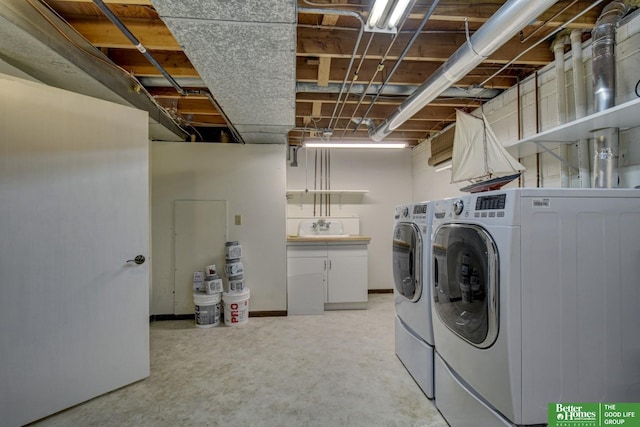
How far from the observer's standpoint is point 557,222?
51.7 inches

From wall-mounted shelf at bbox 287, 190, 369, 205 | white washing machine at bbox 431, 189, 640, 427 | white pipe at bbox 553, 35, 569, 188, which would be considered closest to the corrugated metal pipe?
white pipe at bbox 553, 35, 569, 188

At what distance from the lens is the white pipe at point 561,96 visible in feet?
7.09

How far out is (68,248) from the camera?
2064mm

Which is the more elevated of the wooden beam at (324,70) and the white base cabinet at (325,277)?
the wooden beam at (324,70)

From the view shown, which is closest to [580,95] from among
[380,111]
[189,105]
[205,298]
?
[380,111]

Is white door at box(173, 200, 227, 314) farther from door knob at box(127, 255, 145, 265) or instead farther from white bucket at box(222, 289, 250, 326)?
door knob at box(127, 255, 145, 265)

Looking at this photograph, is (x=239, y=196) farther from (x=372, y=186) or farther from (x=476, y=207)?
(x=476, y=207)

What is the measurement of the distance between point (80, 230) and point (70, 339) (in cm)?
78

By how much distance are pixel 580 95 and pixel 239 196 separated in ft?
11.5

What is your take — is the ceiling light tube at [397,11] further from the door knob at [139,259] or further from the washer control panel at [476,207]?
the door knob at [139,259]

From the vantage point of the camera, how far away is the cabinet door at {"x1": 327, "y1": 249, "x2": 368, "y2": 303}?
13.5 feet

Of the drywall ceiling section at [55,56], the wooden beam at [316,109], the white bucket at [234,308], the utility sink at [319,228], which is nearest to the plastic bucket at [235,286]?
the white bucket at [234,308]

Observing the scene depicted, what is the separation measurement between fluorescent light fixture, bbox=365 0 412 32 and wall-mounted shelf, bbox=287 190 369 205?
10.6ft

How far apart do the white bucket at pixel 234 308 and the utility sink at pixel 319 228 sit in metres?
1.51
